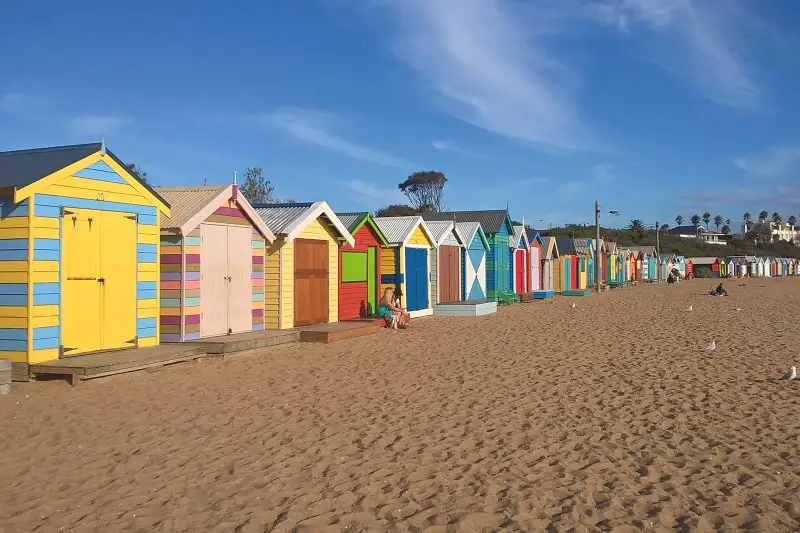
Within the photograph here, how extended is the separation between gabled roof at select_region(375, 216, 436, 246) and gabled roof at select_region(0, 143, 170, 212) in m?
9.84

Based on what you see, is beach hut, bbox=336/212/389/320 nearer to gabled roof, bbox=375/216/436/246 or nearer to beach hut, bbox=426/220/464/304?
gabled roof, bbox=375/216/436/246

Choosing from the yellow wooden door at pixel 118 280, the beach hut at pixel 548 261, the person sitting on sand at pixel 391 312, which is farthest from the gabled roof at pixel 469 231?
the yellow wooden door at pixel 118 280

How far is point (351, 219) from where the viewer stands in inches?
736

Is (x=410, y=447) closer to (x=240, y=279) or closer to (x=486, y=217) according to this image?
(x=240, y=279)

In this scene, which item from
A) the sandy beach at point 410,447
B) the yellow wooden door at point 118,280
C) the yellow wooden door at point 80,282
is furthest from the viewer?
the yellow wooden door at point 118,280

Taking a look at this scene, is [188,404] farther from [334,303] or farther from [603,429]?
[334,303]

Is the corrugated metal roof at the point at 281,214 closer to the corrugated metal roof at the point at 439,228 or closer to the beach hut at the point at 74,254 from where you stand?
the beach hut at the point at 74,254

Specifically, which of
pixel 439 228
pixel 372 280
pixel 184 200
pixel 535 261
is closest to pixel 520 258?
pixel 535 261

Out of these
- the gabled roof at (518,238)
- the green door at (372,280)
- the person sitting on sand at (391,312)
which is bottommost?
the person sitting on sand at (391,312)

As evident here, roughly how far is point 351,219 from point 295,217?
311cm

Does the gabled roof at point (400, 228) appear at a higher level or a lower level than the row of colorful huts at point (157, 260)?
higher

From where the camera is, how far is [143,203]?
446 inches

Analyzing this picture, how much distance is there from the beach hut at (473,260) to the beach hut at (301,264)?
8.50 m

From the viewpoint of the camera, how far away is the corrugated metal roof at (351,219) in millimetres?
18266
